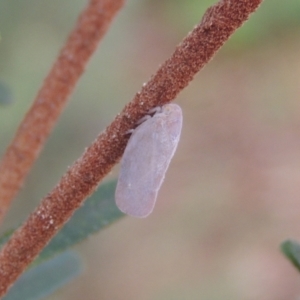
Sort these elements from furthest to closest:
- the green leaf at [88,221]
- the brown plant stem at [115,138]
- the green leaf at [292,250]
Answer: the green leaf at [88,221]
the green leaf at [292,250]
the brown plant stem at [115,138]

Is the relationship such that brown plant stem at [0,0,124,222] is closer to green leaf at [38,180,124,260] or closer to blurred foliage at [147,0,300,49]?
green leaf at [38,180,124,260]

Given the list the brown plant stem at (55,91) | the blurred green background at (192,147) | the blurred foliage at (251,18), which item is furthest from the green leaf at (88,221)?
the blurred foliage at (251,18)

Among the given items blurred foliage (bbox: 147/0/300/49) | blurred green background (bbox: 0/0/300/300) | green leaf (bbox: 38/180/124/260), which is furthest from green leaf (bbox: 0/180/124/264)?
blurred foliage (bbox: 147/0/300/49)

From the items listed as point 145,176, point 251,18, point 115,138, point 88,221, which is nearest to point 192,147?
point 251,18

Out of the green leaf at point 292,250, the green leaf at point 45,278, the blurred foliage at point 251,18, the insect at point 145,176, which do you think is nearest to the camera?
the insect at point 145,176

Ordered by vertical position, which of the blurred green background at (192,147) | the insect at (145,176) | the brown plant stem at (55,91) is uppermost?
the blurred green background at (192,147)

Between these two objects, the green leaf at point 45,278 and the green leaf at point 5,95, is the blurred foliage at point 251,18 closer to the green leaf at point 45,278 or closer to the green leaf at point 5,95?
the green leaf at point 5,95

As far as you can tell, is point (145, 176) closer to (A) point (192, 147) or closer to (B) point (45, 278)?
(B) point (45, 278)

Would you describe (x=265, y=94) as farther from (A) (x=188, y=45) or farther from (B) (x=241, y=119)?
(A) (x=188, y=45)

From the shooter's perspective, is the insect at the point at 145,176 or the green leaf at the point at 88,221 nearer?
A: the insect at the point at 145,176
